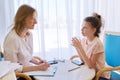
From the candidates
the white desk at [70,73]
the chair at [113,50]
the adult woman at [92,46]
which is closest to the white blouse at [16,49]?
the white desk at [70,73]

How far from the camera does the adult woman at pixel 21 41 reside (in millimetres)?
1776

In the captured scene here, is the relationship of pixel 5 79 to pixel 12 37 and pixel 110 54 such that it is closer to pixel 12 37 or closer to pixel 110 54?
pixel 12 37

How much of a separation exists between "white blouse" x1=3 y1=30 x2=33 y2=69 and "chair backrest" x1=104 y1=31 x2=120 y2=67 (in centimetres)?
92

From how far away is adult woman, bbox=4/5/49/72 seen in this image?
5.83 ft

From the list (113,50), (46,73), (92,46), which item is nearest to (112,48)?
(113,50)

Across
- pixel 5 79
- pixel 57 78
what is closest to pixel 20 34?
pixel 57 78

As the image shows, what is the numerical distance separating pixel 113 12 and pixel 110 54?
87 centimetres

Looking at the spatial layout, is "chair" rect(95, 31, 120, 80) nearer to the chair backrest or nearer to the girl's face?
the chair backrest

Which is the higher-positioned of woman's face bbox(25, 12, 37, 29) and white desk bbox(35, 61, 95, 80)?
woman's face bbox(25, 12, 37, 29)

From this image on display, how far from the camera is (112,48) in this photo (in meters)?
2.18

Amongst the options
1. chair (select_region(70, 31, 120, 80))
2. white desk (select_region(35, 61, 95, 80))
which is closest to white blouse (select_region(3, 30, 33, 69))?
white desk (select_region(35, 61, 95, 80))

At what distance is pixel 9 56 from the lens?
1771mm

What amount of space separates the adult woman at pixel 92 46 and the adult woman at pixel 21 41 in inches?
15.1

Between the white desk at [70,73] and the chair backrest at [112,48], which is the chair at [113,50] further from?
the white desk at [70,73]
